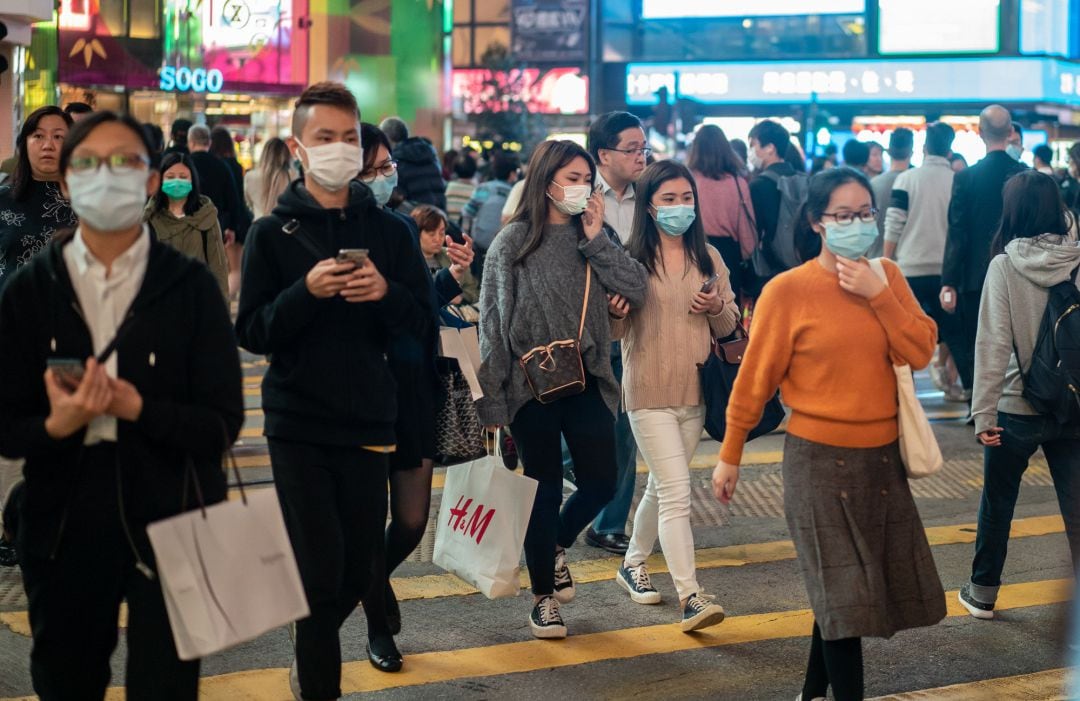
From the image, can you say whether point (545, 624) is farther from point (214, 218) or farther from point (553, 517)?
point (214, 218)

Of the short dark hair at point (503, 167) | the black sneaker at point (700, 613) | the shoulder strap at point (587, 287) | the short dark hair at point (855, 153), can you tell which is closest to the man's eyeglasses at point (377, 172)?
the shoulder strap at point (587, 287)

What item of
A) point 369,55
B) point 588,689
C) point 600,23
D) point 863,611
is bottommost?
point 588,689

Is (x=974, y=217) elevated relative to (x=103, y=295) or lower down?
elevated

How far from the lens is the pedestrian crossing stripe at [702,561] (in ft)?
22.0

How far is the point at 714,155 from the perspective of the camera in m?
9.62

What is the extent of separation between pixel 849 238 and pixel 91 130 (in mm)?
2355

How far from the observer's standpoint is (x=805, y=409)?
4738 mm

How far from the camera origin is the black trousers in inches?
135

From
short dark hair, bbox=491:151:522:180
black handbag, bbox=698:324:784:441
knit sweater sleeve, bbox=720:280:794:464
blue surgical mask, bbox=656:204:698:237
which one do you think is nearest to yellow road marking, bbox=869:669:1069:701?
knit sweater sleeve, bbox=720:280:794:464

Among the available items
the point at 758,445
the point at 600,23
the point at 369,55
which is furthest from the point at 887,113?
the point at 758,445

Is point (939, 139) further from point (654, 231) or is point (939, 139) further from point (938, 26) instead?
point (938, 26)

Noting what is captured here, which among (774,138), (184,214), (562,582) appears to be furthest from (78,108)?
(774,138)

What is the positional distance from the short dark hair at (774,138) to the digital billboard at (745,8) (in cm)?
→ 3407

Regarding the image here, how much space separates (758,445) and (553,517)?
485 centimetres
